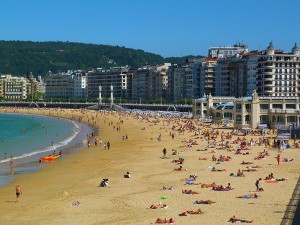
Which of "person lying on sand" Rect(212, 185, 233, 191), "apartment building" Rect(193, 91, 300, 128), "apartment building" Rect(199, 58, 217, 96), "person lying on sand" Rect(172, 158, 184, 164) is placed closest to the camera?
"person lying on sand" Rect(212, 185, 233, 191)

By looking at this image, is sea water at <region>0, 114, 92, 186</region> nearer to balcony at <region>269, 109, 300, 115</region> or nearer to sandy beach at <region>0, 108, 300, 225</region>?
sandy beach at <region>0, 108, 300, 225</region>

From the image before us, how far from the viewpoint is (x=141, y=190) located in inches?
1096

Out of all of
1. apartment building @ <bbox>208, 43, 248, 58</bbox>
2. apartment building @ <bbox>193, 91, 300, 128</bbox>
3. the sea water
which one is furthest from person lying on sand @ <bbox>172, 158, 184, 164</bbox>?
apartment building @ <bbox>208, 43, 248, 58</bbox>

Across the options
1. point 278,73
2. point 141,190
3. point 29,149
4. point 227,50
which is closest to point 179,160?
point 141,190

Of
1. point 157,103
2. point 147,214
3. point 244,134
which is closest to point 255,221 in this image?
point 147,214

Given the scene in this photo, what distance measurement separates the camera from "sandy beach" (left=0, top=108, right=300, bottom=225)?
72.9 ft

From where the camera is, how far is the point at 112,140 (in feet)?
201

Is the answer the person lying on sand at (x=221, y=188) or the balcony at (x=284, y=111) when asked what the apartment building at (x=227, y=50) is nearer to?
the balcony at (x=284, y=111)

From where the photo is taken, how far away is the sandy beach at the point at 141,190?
72.9 ft

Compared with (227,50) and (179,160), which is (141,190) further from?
(227,50)

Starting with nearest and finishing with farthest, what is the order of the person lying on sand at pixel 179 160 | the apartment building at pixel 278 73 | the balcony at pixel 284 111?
the person lying on sand at pixel 179 160 → the balcony at pixel 284 111 → the apartment building at pixel 278 73

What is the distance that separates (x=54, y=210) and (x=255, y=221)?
28.7ft

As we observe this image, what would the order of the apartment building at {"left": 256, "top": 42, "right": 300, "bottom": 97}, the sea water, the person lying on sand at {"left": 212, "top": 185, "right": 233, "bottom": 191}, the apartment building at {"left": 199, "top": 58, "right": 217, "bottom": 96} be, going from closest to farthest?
1. the person lying on sand at {"left": 212, "top": 185, "right": 233, "bottom": 191}
2. the sea water
3. the apartment building at {"left": 256, "top": 42, "right": 300, "bottom": 97}
4. the apartment building at {"left": 199, "top": 58, "right": 217, "bottom": 96}

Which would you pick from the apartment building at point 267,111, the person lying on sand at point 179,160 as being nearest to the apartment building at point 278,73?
the apartment building at point 267,111
